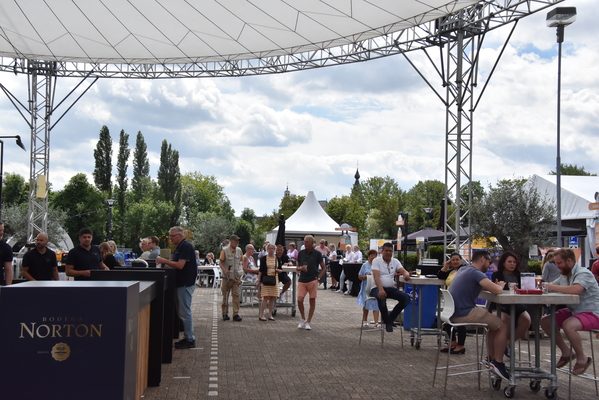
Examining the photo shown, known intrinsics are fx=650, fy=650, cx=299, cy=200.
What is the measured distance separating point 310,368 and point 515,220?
12.7 m

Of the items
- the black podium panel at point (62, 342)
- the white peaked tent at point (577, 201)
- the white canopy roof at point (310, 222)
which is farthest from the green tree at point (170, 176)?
the black podium panel at point (62, 342)

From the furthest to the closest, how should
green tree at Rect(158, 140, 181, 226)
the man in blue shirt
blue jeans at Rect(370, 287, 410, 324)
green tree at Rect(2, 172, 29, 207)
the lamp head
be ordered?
green tree at Rect(158, 140, 181, 226) < green tree at Rect(2, 172, 29, 207) < the lamp head < blue jeans at Rect(370, 287, 410, 324) < the man in blue shirt

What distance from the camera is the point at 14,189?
76875 millimetres

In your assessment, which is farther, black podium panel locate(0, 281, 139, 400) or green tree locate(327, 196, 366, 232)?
green tree locate(327, 196, 366, 232)

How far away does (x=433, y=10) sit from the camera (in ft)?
56.0

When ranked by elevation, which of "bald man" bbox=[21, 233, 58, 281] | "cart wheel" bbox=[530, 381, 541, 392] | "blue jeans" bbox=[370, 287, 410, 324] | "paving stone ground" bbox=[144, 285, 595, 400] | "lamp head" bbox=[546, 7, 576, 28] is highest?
"lamp head" bbox=[546, 7, 576, 28]

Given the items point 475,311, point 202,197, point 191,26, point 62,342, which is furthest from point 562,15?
point 202,197

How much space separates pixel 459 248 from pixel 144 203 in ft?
A: 217

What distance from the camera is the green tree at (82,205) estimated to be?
235 ft

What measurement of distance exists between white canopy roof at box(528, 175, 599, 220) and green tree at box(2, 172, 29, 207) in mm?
63729

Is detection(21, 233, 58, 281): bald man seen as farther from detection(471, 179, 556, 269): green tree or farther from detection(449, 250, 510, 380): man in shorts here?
detection(471, 179, 556, 269): green tree

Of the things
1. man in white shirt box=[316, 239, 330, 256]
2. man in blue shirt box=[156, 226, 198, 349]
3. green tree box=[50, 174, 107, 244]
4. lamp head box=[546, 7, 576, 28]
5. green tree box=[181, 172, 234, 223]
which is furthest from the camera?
green tree box=[181, 172, 234, 223]

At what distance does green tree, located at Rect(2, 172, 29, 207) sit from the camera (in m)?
75.9

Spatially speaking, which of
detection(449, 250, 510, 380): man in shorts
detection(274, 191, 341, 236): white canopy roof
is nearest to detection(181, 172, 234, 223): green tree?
detection(274, 191, 341, 236): white canopy roof
